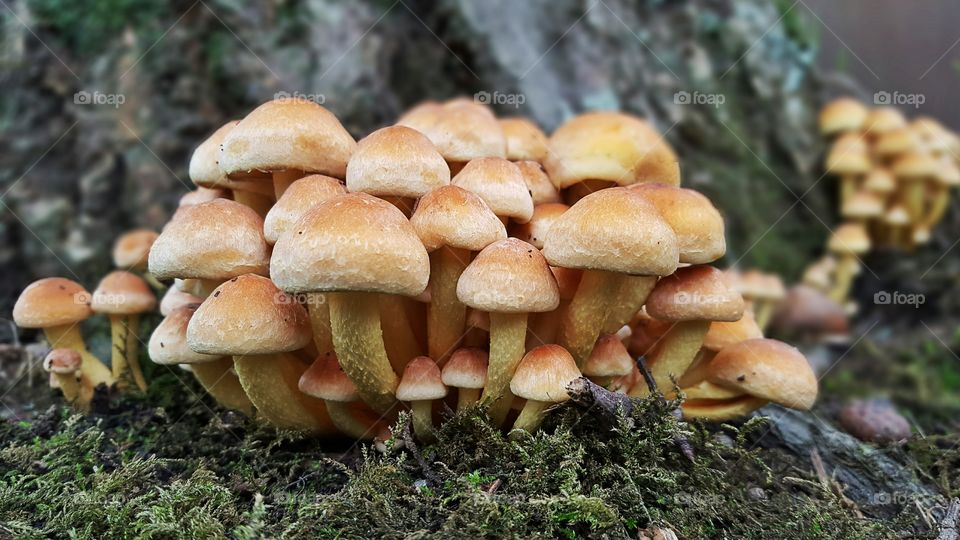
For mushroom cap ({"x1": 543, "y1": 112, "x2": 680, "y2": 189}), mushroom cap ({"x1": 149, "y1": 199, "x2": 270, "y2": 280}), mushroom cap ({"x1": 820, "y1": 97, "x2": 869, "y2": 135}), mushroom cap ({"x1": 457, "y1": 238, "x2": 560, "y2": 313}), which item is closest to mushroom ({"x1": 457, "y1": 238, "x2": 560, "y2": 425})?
mushroom cap ({"x1": 457, "y1": 238, "x2": 560, "y2": 313})

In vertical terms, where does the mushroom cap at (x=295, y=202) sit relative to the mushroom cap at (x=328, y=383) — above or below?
above

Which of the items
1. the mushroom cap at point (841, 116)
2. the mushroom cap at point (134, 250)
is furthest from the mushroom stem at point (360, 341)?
the mushroom cap at point (841, 116)

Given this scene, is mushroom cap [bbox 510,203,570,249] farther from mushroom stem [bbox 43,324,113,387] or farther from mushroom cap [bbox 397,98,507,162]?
mushroom stem [bbox 43,324,113,387]

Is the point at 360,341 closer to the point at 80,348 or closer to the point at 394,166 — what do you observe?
the point at 394,166

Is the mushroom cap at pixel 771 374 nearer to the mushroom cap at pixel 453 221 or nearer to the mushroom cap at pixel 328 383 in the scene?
the mushroom cap at pixel 453 221

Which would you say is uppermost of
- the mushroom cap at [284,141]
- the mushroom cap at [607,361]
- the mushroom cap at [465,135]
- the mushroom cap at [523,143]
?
the mushroom cap at [284,141]

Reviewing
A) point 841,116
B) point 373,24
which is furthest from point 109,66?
point 841,116

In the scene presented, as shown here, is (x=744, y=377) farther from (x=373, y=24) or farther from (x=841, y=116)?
(x=841, y=116)

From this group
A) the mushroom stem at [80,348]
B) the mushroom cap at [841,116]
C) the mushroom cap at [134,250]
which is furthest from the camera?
the mushroom cap at [841,116]
